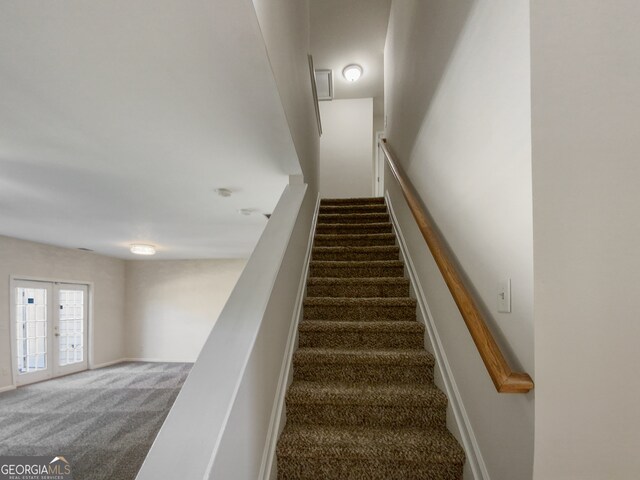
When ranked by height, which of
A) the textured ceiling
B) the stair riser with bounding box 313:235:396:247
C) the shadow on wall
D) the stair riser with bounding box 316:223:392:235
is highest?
the shadow on wall

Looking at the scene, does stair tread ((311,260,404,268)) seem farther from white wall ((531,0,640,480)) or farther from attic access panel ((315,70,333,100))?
attic access panel ((315,70,333,100))

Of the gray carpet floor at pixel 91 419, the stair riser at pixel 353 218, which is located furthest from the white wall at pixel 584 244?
the gray carpet floor at pixel 91 419

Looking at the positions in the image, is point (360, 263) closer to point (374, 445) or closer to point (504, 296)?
point (374, 445)

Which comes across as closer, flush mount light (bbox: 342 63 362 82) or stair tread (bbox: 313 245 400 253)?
stair tread (bbox: 313 245 400 253)

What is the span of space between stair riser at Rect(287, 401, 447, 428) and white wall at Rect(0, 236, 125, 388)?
5448 millimetres

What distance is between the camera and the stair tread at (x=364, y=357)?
1.88m

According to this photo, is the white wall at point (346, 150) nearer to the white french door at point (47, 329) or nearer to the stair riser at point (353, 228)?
the stair riser at point (353, 228)

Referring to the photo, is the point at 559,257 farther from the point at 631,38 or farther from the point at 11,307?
the point at 11,307

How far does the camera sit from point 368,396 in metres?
1.70

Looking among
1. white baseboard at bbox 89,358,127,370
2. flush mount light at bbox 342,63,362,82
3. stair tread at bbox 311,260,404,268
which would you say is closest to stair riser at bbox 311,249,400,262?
stair tread at bbox 311,260,404,268

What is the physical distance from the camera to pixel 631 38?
0.91m

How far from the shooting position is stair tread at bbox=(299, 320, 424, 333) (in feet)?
6.93

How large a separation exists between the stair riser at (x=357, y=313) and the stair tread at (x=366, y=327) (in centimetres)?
15

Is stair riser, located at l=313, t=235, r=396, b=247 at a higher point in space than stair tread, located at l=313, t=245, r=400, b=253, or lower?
higher
